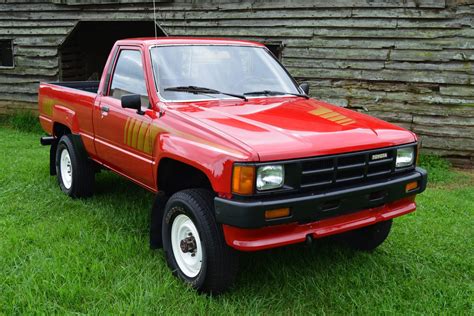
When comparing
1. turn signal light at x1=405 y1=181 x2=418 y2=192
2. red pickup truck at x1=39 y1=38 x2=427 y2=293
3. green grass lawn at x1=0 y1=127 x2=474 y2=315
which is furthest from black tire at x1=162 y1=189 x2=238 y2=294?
turn signal light at x1=405 y1=181 x2=418 y2=192

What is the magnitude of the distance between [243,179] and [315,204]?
0.50m

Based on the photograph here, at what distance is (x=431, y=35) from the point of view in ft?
26.6

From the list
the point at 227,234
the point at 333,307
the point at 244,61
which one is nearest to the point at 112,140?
the point at 244,61

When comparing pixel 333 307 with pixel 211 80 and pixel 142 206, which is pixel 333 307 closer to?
pixel 211 80

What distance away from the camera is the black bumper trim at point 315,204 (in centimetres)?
293

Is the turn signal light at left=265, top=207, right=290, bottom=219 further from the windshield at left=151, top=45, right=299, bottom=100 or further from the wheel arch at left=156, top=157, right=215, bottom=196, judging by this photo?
the windshield at left=151, top=45, right=299, bottom=100

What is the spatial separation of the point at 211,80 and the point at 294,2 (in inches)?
213

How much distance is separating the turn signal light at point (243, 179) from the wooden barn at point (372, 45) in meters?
6.29

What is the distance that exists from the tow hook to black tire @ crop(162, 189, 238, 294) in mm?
182

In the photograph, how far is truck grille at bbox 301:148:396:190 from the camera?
10.3 ft

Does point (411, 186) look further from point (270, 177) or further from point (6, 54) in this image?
point (6, 54)

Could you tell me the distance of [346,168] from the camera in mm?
3258

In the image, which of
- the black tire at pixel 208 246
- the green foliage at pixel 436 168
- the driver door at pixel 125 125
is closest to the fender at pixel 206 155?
the black tire at pixel 208 246

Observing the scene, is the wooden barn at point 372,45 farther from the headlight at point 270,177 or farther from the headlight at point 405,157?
the headlight at point 270,177
